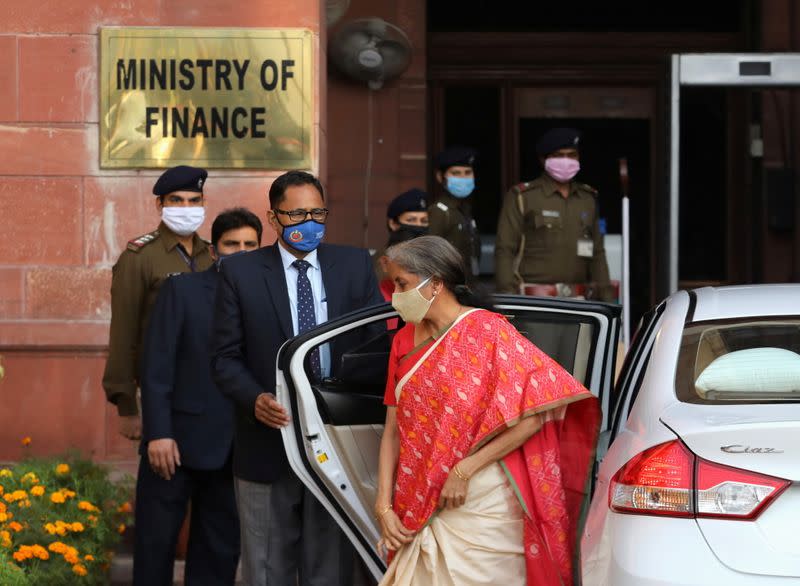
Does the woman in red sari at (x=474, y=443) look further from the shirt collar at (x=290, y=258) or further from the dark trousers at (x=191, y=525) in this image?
the dark trousers at (x=191, y=525)

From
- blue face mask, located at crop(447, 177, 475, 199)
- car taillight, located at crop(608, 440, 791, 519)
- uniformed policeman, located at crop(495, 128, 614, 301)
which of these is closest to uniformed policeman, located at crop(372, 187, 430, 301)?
blue face mask, located at crop(447, 177, 475, 199)

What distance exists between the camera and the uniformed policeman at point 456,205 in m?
8.94

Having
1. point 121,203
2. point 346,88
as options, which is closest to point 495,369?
→ point 121,203

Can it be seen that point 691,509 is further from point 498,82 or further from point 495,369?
point 498,82

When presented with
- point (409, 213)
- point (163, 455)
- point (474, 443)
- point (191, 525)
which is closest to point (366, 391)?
point (474, 443)

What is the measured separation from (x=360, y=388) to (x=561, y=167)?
412cm

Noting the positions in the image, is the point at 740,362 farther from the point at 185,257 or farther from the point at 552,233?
the point at 552,233

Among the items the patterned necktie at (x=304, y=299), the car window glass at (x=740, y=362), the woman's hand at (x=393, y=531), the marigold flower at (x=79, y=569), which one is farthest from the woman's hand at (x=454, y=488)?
the marigold flower at (x=79, y=569)

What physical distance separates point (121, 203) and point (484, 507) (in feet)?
15.2

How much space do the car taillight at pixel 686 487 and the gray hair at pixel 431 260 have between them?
0.94 metres

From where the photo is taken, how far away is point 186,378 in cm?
614

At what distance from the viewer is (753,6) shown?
1205 centimetres

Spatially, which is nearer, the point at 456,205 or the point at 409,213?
the point at 409,213

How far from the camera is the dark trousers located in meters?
6.20
